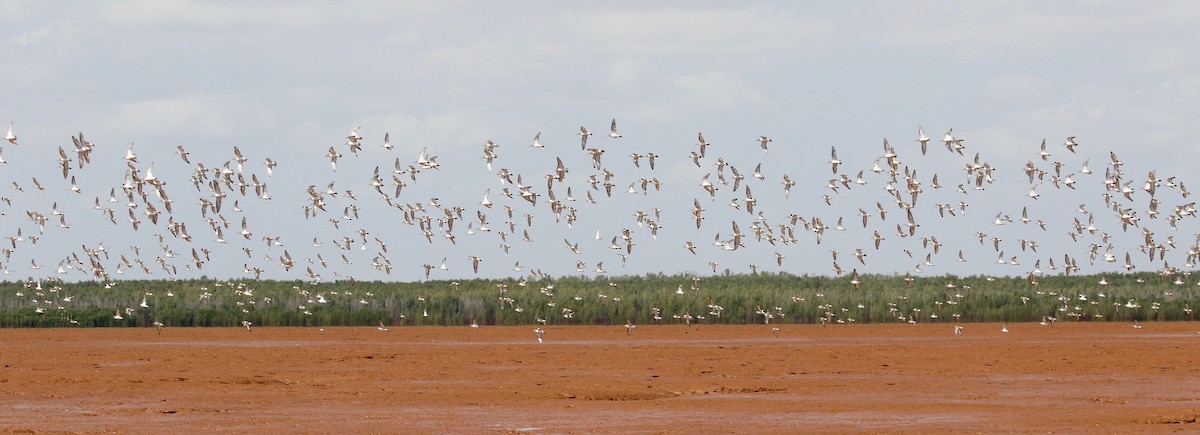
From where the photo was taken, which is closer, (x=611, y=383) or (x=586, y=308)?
(x=611, y=383)

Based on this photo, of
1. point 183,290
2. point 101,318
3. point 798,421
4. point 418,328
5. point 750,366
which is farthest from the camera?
point 183,290

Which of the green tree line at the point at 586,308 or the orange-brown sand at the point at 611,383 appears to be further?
the green tree line at the point at 586,308

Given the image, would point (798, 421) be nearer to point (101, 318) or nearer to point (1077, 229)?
point (1077, 229)

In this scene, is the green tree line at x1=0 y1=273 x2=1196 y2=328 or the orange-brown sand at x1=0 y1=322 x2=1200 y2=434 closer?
the orange-brown sand at x1=0 y1=322 x2=1200 y2=434

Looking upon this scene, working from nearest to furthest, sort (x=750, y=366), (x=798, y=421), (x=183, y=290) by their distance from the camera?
(x=798, y=421) → (x=750, y=366) → (x=183, y=290)

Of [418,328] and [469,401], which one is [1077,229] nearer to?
[418,328]

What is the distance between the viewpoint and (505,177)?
4628 cm

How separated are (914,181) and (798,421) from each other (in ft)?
79.7

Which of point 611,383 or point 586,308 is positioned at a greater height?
point 586,308

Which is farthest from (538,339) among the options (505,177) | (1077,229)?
(1077,229)

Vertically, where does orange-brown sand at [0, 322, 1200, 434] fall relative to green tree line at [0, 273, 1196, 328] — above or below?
below

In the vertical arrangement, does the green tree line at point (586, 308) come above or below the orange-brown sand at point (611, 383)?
above

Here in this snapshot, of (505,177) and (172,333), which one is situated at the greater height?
(505,177)

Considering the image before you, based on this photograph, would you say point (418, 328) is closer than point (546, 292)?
Yes
